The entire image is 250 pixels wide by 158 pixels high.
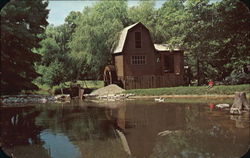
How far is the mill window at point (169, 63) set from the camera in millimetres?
21844

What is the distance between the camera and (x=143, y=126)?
8.59 metres

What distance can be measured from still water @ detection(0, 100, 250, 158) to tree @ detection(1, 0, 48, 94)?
6.06 feet

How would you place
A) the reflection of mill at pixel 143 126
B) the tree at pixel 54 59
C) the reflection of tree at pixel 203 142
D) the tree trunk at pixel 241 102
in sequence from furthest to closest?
the tree at pixel 54 59 < the tree trunk at pixel 241 102 < the reflection of mill at pixel 143 126 < the reflection of tree at pixel 203 142

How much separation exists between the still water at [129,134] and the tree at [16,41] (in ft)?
6.06

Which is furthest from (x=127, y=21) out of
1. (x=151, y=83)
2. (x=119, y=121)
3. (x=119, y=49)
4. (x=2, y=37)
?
(x=2, y=37)

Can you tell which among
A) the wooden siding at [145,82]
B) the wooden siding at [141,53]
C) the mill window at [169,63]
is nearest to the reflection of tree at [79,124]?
the wooden siding at [145,82]

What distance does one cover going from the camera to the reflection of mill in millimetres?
6422

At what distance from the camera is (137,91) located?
17.6 m

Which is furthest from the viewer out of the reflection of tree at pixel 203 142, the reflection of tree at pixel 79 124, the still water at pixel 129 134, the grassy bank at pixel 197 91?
the grassy bank at pixel 197 91

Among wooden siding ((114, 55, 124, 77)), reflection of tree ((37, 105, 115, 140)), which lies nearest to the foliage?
wooden siding ((114, 55, 124, 77))

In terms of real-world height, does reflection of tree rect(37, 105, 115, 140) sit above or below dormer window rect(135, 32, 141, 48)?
below

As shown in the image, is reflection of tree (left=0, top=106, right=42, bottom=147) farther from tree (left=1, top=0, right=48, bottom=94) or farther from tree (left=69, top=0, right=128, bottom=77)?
tree (left=69, top=0, right=128, bottom=77)

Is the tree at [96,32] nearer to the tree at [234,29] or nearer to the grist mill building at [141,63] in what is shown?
the grist mill building at [141,63]

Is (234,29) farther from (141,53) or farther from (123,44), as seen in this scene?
(123,44)
